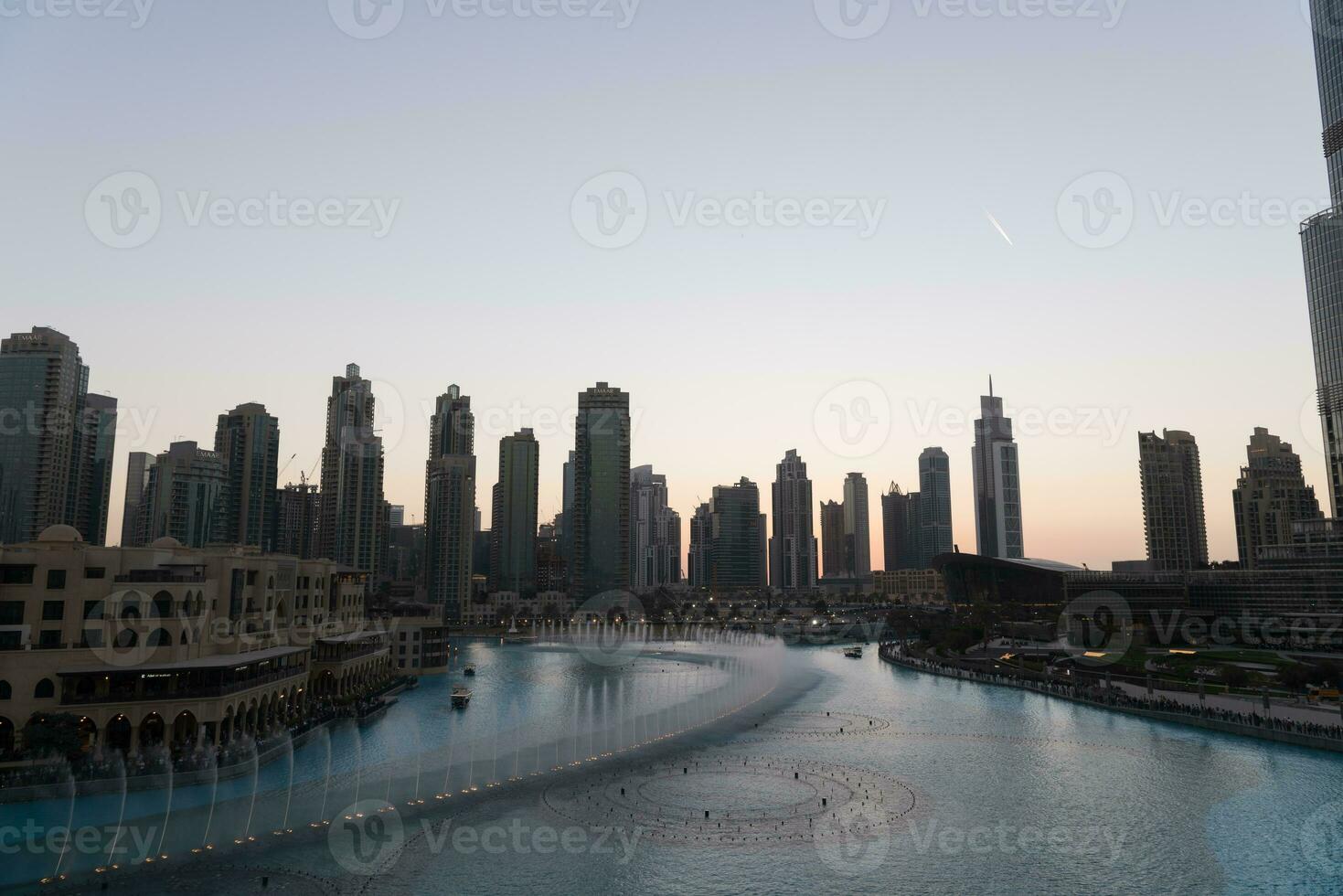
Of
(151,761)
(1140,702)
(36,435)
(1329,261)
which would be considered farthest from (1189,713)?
(36,435)

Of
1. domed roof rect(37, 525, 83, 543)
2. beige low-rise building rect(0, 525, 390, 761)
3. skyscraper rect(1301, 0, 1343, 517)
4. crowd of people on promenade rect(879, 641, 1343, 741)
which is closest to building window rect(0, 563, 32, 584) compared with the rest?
beige low-rise building rect(0, 525, 390, 761)

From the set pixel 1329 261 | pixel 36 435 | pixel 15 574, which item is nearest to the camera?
pixel 15 574

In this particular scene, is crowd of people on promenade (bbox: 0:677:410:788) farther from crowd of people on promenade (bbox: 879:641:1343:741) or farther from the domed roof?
crowd of people on promenade (bbox: 879:641:1343:741)

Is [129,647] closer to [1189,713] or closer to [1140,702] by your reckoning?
[1189,713]

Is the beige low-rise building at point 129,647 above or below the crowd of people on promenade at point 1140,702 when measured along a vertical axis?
above

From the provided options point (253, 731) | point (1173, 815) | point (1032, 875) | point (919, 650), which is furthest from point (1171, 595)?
point (253, 731)

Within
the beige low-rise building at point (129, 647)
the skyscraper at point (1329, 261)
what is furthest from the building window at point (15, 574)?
the skyscraper at point (1329, 261)

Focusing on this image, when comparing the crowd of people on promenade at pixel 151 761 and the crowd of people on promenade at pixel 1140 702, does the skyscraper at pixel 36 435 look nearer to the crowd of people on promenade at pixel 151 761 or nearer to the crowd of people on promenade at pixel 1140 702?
the crowd of people on promenade at pixel 151 761
